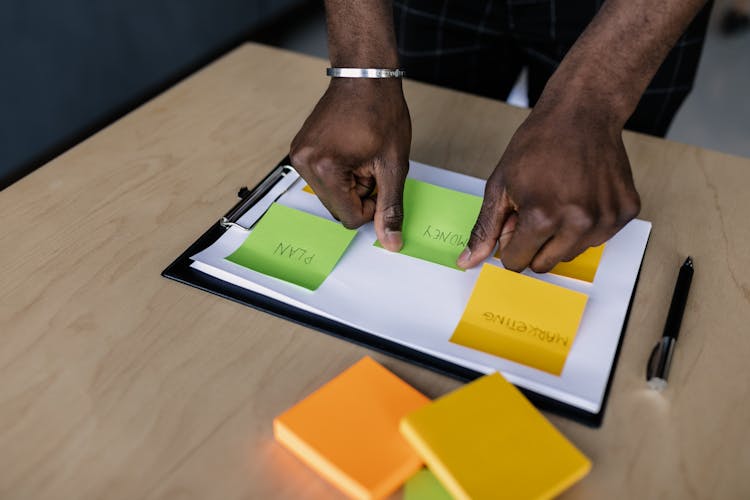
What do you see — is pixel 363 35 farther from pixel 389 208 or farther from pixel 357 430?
pixel 357 430

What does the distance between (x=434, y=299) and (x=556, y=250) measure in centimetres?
12

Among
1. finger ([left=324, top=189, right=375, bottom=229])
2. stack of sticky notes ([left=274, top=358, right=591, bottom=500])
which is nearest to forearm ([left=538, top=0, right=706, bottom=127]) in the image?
finger ([left=324, top=189, right=375, bottom=229])

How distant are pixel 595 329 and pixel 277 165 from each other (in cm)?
43

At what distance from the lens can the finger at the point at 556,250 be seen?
0.57 metres

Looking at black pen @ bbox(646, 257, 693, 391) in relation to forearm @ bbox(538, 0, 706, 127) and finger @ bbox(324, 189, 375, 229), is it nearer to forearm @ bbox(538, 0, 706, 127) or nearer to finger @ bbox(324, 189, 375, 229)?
forearm @ bbox(538, 0, 706, 127)

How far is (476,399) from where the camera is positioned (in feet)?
1.51

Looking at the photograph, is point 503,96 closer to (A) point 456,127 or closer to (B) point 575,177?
(A) point 456,127

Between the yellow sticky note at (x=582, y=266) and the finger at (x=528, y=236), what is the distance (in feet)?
0.15

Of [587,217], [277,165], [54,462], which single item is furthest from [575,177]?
[54,462]

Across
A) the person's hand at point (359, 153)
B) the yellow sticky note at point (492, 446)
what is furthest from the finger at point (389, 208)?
the yellow sticky note at point (492, 446)

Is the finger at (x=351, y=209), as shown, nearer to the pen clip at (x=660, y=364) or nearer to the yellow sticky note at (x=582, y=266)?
the yellow sticky note at (x=582, y=266)

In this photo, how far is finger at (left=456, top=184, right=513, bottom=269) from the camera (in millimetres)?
605

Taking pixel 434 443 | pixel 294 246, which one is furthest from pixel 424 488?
pixel 294 246

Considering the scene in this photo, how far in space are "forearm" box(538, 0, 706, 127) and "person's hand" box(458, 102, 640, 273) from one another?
0.08ft
